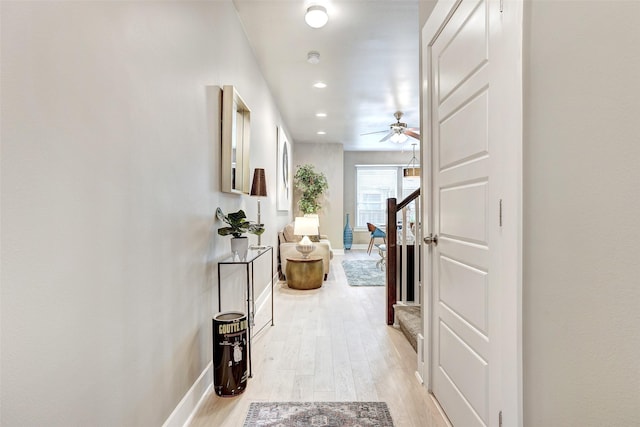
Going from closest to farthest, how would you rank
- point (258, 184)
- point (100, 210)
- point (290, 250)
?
point (100, 210) → point (258, 184) → point (290, 250)

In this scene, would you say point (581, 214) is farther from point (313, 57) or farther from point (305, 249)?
point (305, 249)

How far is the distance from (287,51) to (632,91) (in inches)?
129

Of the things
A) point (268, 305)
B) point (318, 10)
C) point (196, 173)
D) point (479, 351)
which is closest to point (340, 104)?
point (318, 10)

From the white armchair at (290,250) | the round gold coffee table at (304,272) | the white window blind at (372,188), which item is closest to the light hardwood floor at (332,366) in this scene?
the round gold coffee table at (304,272)

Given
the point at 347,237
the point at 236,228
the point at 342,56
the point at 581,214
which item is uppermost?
the point at 342,56

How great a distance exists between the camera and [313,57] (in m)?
3.59

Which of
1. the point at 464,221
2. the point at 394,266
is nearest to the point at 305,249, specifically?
the point at 394,266

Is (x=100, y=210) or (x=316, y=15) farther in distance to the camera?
(x=316, y=15)

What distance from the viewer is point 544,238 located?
106 cm

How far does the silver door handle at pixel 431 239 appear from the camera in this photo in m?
2.07

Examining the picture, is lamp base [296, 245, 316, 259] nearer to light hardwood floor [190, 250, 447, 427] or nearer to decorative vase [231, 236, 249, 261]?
light hardwood floor [190, 250, 447, 427]

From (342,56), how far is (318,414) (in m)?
3.28

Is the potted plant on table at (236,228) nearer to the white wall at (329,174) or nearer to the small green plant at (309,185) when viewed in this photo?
the small green plant at (309,185)

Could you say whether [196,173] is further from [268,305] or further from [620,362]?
[268,305]
